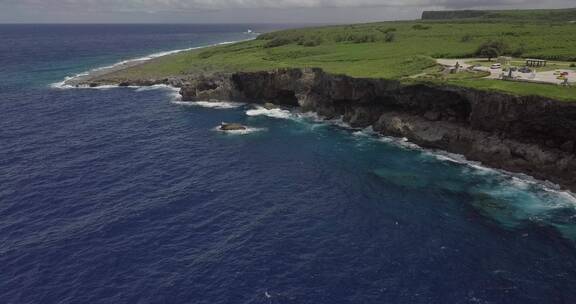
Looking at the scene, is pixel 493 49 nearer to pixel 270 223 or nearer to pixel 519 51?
pixel 519 51

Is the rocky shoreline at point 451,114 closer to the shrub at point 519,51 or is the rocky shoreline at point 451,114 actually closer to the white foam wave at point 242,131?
the white foam wave at point 242,131

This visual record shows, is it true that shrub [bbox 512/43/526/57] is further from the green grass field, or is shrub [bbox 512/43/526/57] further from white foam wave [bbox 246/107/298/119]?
white foam wave [bbox 246/107/298/119]

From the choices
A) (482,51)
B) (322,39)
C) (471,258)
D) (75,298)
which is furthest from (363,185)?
(322,39)

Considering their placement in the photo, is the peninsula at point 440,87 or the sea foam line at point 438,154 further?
the peninsula at point 440,87

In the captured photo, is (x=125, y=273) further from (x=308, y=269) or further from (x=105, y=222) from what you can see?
(x=308, y=269)

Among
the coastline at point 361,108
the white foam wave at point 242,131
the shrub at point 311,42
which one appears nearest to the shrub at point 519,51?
the coastline at point 361,108

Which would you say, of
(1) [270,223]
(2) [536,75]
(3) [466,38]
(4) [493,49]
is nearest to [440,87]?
(2) [536,75]
